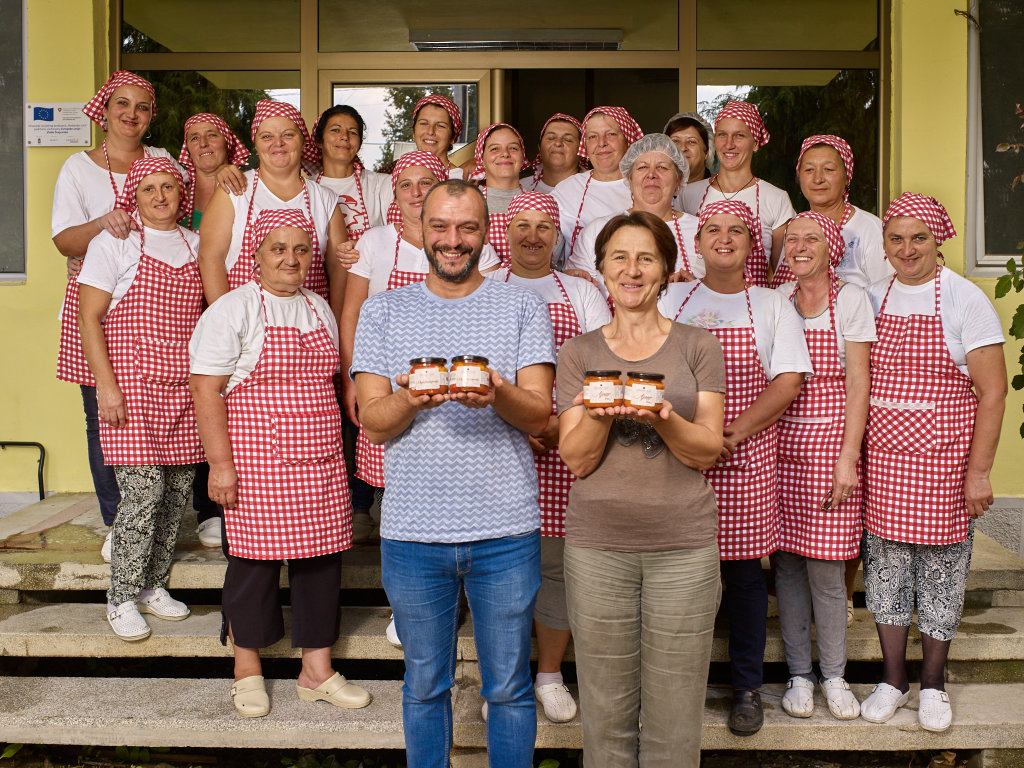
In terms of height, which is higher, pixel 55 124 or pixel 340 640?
pixel 55 124

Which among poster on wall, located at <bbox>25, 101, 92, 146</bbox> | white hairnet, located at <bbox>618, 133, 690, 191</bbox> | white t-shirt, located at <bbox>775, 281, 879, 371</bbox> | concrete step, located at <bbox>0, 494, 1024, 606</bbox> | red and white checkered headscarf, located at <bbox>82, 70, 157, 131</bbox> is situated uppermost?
poster on wall, located at <bbox>25, 101, 92, 146</bbox>

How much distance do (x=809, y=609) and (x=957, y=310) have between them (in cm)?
122

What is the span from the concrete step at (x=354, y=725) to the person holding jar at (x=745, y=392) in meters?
0.23

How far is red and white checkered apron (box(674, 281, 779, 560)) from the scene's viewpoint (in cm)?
323

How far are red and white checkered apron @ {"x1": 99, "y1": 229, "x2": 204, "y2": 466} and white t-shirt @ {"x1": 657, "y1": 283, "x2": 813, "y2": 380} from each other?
199 cm

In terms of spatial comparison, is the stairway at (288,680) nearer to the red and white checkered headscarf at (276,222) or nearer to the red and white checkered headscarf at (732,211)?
the red and white checkered headscarf at (276,222)

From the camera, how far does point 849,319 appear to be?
3344 millimetres

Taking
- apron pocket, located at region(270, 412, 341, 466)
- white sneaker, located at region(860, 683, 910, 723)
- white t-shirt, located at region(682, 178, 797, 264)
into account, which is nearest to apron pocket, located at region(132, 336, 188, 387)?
apron pocket, located at region(270, 412, 341, 466)

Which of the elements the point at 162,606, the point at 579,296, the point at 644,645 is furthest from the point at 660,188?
the point at 162,606

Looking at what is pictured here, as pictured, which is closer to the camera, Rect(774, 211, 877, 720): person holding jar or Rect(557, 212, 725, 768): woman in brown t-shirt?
Rect(557, 212, 725, 768): woman in brown t-shirt

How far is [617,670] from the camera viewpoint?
8.84 feet

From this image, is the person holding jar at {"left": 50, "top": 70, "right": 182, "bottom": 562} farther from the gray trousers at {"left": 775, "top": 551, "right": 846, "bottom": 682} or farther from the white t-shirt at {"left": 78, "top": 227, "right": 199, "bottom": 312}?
the gray trousers at {"left": 775, "top": 551, "right": 846, "bottom": 682}

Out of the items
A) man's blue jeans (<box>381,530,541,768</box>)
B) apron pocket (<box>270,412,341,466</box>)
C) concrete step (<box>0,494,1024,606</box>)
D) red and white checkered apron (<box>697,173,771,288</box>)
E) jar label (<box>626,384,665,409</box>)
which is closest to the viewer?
jar label (<box>626,384,665,409</box>)

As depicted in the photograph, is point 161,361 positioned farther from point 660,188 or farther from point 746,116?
point 746,116
